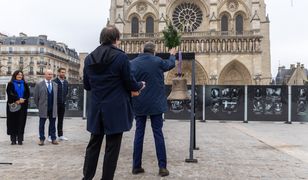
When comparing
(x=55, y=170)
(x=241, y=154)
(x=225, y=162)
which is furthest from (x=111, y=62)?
(x=241, y=154)

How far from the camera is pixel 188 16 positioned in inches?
1721

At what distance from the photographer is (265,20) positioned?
4569 cm

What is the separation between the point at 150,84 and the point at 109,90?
4.36 ft

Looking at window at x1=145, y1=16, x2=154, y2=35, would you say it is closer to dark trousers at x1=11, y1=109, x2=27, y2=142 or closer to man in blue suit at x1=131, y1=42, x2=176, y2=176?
dark trousers at x1=11, y1=109, x2=27, y2=142

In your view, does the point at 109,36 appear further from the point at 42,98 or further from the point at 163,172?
the point at 42,98

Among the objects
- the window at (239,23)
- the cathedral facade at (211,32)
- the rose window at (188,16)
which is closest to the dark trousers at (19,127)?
the cathedral facade at (211,32)

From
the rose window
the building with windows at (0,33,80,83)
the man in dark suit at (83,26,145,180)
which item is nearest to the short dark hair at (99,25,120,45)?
the man in dark suit at (83,26,145,180)

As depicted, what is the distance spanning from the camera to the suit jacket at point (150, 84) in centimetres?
547

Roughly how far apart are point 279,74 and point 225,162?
2678 inches

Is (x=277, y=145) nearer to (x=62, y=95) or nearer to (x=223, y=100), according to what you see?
(x=62, y=95)

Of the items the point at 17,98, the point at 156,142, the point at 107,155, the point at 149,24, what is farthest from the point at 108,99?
the point at 149,24

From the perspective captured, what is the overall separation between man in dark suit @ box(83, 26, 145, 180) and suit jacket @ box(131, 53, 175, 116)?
3.55 feet

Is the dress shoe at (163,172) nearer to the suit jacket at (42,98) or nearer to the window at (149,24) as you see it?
the suit jacket at (42,98)

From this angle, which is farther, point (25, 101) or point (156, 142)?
point (25, 101)
